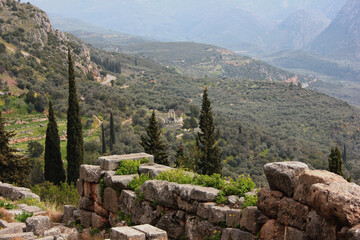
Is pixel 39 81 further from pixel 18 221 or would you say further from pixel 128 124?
pixel 18 221

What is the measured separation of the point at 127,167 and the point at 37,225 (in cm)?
345

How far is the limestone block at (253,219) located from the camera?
8.45 m

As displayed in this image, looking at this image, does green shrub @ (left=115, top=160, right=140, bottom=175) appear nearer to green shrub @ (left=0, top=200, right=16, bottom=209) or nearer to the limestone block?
green shrub @ (left=0, top=200, right=16, bottom=209)

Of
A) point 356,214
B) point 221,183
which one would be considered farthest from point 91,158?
point 356,214

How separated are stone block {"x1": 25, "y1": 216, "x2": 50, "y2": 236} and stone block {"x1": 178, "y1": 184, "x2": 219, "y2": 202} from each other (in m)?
4.95

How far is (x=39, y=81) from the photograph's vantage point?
62.5 meters

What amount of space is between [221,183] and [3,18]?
8456cm

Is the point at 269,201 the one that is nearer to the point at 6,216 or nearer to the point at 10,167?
the point at 6,216

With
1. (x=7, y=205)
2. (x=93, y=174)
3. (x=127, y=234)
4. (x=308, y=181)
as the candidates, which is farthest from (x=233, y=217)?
(x=7, y=205)

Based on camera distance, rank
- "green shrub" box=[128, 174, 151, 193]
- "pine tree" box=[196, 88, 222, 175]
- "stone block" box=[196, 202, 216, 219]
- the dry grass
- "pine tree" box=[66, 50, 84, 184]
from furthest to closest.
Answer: "pine tree" box=[196, 88, 222, 175], "pine tree" box=[66, 50, 84, 184], the dry grass, "green shrub" box=[128, 174, 151, 193], "stone block" box=[196, 202, 216, 219]

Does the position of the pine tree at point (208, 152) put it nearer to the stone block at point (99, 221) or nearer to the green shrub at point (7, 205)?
the stone block at point (99, 221)

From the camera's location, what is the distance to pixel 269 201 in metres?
8.25

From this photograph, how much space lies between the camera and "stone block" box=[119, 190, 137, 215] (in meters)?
11.8

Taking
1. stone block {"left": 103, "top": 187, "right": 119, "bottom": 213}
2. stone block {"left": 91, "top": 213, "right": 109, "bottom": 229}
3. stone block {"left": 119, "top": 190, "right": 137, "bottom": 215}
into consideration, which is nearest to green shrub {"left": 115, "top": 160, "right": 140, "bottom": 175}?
stone block {"left": 103, "top": 187, "right": 119, "bottom": 213}
